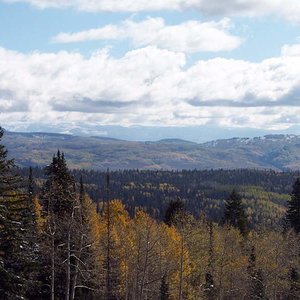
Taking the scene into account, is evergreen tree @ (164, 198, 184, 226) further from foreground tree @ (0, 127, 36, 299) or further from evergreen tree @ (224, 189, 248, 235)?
foreground tree @ (0, 127, 36, 299)

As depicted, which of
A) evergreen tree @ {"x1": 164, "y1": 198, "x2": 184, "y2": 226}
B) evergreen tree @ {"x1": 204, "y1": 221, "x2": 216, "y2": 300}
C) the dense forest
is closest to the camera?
the dense forest

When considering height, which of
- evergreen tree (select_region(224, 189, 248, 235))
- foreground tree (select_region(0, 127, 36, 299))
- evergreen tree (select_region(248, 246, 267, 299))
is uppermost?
foreground tree (select_region(0, 127, 36, 299))

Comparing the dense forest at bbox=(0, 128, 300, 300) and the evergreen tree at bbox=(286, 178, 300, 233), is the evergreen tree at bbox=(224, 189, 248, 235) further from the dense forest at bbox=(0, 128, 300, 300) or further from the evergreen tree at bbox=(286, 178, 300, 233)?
the evergreen tree at bbox=(286, 178, 300, 233)

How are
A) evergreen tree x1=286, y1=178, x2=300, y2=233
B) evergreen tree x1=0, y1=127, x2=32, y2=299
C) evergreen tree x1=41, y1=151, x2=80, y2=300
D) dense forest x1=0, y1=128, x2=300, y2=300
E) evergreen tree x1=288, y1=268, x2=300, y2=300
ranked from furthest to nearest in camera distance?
1. evergreen tree x1=286, y1=178, x2=300, y2=233
2. evergreen tree x1=288, y1=268, x2=300, y2=300
3. dense forest x1=0, y1=128, x2=300, y2=300
4. evergreen tree x1=41, y1=151, x2=80, y2=300
5. evergreen tree x1=0, y1=127, x2=32, y2=299

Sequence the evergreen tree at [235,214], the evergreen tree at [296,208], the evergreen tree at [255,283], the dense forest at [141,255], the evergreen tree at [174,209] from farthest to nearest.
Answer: the evergreen tree at [235,214]
the evergreen tree at [296,208]
the evergreen tree at [174,209]
the evergreen tree at [255,283]
the dense forest at [141,255]

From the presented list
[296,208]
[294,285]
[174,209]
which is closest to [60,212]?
[294,285]

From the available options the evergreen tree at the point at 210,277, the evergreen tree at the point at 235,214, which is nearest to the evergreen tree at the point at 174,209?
the evergreen tree at the point at 210,277

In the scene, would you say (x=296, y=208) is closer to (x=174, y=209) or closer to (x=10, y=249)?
(x=174, y=209)

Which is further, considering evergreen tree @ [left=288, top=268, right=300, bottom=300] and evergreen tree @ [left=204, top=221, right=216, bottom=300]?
evergreen tree @ [left=204, top=221, right=216, bottom=300]

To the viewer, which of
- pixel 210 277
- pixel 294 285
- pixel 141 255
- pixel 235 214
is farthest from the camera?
pixel 235 214

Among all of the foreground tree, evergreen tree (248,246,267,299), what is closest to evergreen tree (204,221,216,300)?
Result: evergreen tree (248,246,267,299)

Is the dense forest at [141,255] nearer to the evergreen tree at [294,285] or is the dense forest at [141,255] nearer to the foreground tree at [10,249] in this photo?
the evergreen tree at [294,285]

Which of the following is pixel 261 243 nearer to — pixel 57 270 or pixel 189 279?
pixel 189 279

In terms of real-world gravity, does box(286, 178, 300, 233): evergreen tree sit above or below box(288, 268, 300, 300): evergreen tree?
above
